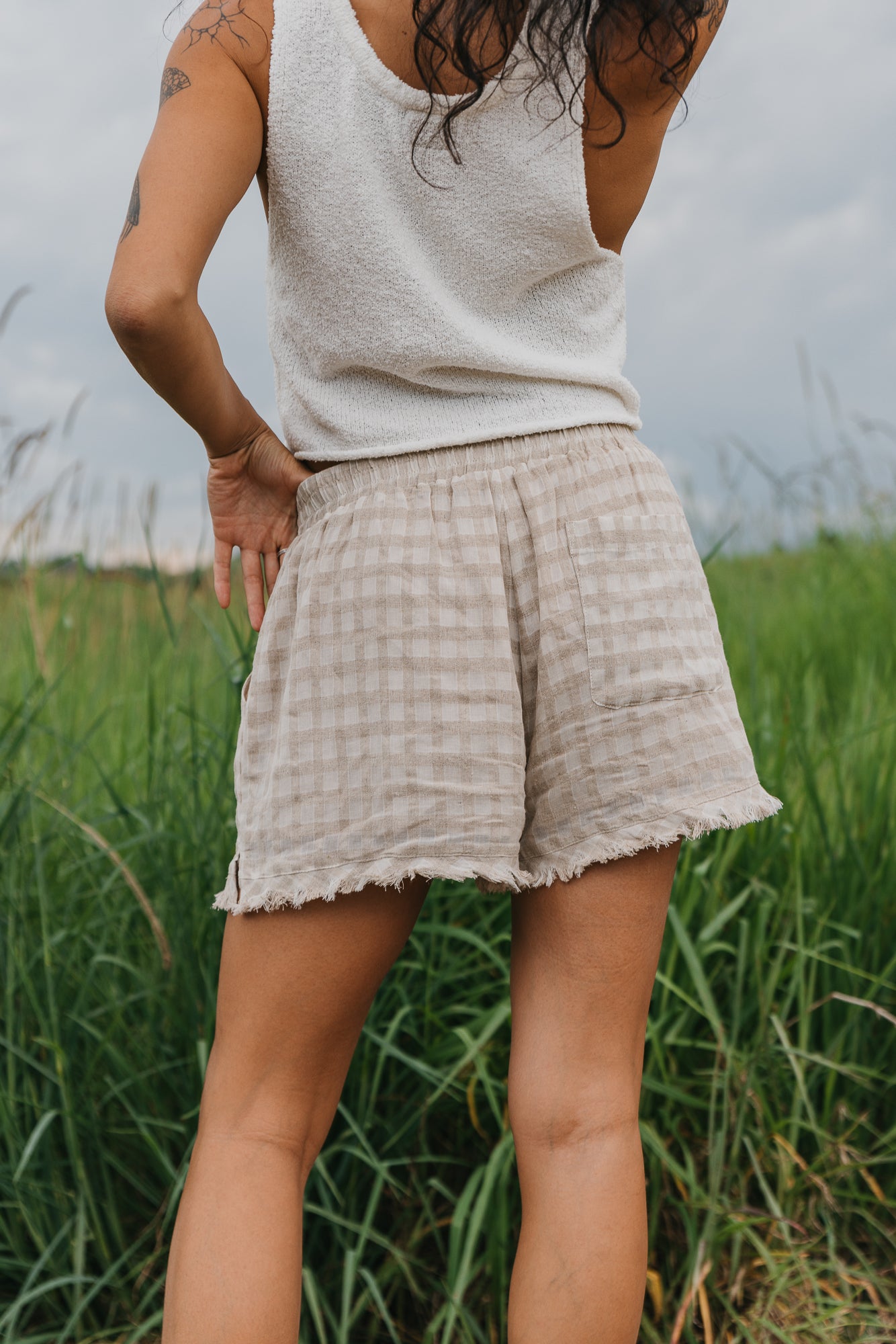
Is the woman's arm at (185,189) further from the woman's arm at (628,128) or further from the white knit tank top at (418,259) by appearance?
the woman's arm at (628,128)

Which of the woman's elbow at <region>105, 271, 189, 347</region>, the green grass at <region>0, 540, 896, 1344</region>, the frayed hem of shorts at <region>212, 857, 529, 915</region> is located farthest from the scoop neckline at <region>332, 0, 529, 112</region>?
the green grass at <region>0, 540, 896, 1344</region>

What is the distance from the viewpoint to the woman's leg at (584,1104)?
3.39 feet

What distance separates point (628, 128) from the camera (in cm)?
106

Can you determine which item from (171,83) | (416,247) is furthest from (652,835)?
(171,83)

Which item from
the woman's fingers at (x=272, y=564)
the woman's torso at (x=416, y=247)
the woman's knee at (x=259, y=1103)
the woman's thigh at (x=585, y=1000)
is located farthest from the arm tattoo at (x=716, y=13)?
the woman's knee at (x=259, y=1103)

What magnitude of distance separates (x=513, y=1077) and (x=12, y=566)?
127 centimetres

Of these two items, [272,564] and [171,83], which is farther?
[272,564]

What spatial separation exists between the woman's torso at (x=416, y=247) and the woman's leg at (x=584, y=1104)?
48 centimetres

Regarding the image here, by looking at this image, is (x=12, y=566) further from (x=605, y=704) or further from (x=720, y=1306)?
(x=720, y=1306)

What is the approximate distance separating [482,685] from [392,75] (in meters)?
0.56

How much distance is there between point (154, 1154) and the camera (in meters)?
1.57

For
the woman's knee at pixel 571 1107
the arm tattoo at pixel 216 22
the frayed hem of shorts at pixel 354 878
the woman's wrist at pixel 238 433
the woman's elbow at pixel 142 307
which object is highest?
the arm tattoo at pixel 216 22

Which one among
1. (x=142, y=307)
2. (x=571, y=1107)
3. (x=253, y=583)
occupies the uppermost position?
(x=142, y=307)

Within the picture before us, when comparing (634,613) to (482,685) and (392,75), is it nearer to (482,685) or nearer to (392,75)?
(482,685)
